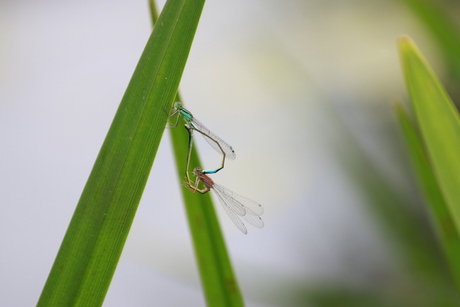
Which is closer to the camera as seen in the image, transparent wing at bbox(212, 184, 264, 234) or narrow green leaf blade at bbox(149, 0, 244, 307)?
narrow green leaf blade at bbox(149, 0, 244, 307)

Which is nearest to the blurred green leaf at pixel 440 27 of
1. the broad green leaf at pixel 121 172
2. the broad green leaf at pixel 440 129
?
the broad green leaf at pixel 440 129

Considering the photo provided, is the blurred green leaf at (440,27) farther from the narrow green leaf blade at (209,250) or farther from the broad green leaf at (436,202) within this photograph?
the narrow green leaf blade at (209,250)

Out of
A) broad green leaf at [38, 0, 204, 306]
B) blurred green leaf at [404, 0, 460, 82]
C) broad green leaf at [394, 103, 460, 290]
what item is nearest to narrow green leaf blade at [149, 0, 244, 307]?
broad green leaf at [38, 0, 204, 306]

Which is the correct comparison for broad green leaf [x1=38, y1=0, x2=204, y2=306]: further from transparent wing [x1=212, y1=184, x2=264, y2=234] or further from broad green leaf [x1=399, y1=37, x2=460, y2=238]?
transparent wing [x1=212, y1=184, x2=264, y2=234]

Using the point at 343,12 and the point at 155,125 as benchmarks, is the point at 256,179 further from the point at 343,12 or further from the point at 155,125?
the point at 155,125

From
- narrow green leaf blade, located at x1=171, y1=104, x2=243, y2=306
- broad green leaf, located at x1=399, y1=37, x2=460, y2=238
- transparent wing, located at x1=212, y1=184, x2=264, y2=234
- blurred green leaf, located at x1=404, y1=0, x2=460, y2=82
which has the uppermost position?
blurred green leaf, located at x1=404, y1=0, x2=460, y2=82

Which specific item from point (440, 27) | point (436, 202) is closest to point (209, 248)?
point (436, 202)
